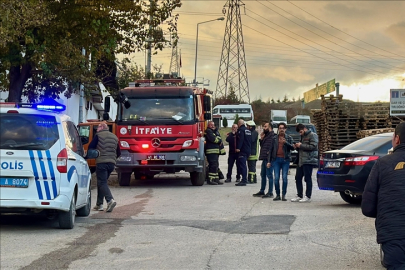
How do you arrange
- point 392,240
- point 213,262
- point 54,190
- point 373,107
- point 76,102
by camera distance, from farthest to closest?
point 76,102
point 373,107
point 54,190
point 213,262
point 392,240

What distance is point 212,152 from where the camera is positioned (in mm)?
19406

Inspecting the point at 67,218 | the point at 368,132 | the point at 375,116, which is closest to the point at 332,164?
the point at 67,218

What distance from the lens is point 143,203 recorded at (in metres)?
14.1

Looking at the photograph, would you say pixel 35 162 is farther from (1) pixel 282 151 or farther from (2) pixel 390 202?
(1) pixel 282 151

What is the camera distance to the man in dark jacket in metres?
4.91

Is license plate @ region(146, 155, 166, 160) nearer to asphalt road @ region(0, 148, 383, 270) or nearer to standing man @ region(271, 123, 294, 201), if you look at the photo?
asphalt road @ region(0, 148, 383, 270)

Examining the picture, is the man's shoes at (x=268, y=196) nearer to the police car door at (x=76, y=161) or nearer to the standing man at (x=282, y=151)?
the standing man at (x=282, y=151)

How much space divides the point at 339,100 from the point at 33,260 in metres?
22.4

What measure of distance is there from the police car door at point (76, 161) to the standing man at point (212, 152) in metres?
7.97

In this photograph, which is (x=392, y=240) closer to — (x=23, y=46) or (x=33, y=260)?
(x=33, y=260)

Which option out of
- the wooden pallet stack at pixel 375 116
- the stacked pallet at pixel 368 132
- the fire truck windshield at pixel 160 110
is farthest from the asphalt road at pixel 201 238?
the wooden pallet stack at pixel 375 116

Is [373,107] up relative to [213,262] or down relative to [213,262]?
up

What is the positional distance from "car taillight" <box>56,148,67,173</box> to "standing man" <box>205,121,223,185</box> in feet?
32.4

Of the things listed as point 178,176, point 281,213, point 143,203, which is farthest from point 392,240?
point 178,176
